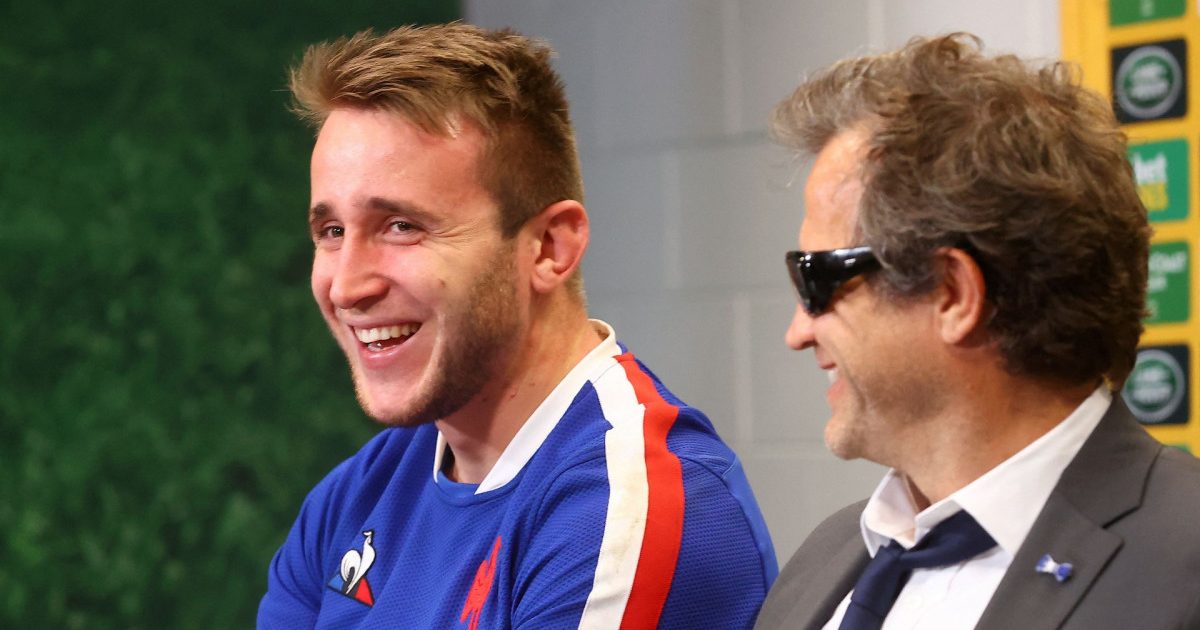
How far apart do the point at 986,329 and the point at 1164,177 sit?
1167mm

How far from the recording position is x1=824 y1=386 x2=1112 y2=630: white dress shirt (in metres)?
1.17

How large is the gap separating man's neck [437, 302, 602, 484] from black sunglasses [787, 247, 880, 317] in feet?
1.67

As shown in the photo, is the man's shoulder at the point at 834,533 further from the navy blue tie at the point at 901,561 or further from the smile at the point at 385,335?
the smile at the point at 385,335

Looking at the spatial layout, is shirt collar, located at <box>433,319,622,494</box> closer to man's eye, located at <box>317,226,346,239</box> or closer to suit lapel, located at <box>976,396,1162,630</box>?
man's eye, located at <box>317,226,346,239</box>

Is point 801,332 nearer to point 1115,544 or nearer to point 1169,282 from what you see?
point 1115,544

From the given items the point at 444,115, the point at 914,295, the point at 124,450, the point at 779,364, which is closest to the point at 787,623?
the point at 914,295

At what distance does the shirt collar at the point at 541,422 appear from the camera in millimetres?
1634

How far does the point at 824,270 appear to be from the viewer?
124cm

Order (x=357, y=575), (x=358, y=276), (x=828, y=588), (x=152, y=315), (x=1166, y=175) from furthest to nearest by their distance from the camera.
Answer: (x=152, y=315) < (x=1166, y=175) < (x=357, y=575) < (x=358, y=276) < (x=828, y=588)

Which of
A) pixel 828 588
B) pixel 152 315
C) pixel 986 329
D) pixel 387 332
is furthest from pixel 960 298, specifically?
pixel 152 315

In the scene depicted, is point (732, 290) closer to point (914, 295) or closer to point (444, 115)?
point (444, 115)

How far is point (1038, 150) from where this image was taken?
1.17 m

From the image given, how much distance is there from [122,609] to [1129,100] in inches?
80.9

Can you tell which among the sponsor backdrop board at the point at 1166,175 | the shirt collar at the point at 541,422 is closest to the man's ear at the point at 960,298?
the shirt collar at the point at 541,422
